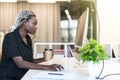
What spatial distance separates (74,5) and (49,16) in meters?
0.72

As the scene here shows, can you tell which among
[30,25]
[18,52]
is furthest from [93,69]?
[30,25]

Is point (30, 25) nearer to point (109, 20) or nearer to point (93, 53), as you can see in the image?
point (93, 53)

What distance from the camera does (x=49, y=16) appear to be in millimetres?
6324

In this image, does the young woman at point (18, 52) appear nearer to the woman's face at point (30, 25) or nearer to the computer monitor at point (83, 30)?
the woman's face at point (30, 25)

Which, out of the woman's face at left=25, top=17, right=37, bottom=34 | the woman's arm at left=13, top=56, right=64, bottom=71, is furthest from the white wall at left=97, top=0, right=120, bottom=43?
the woman's arm at left=13, top=56, right=64, bottom=71

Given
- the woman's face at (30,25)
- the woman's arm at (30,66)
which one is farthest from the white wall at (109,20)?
the woman's arm at (30,66)

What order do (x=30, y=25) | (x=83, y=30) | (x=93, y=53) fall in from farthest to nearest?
(x=30, y=25)
(x=83, y=30)
(x=93, y=53)

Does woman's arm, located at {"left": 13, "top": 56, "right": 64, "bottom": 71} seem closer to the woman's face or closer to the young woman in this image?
the young woman

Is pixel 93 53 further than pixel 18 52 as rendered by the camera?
No

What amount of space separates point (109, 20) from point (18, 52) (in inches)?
135

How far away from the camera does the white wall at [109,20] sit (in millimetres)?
4672

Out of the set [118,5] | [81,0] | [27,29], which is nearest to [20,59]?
[27,29]

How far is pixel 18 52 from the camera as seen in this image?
1667 mm

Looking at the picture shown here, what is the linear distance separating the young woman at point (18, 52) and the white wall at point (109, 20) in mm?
2989
